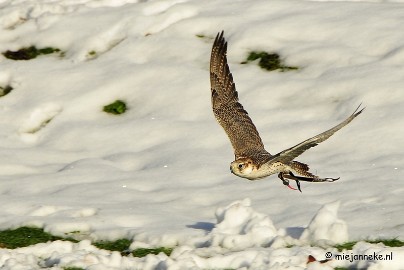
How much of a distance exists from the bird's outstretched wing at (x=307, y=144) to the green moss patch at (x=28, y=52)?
11.5 m

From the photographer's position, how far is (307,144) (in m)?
10.3

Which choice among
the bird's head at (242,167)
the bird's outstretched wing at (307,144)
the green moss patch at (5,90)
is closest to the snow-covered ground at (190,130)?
the green moss patch at (5,90)

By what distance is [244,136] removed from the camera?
1307 cm

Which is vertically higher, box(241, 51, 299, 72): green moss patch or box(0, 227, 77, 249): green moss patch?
box(241, 51, 299, 72): green moss patch

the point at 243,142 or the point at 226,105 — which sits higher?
the point at 226,105

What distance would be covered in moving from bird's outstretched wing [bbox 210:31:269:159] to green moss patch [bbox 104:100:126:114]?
6.12 metres

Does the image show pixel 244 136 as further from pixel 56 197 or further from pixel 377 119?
pixel 377 119

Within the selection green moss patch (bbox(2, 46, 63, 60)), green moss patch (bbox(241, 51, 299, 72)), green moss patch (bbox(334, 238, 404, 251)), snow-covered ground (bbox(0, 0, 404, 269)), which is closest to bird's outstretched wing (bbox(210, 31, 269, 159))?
snow-covered ground (bbox(0, 0, 404, 269))

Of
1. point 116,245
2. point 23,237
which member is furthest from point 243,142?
point 23,237

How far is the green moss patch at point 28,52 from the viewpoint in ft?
72.7

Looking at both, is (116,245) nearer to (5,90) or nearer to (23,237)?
(23,237)

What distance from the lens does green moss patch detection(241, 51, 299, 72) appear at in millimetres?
20125

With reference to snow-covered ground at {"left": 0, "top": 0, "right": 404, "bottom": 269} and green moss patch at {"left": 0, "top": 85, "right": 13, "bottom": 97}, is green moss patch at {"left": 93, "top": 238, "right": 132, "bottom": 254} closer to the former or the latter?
snow-covered ground at {"left": 0, "top": 0, "right": 404, "bottom": 269}

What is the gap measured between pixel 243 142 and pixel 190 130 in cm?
552
